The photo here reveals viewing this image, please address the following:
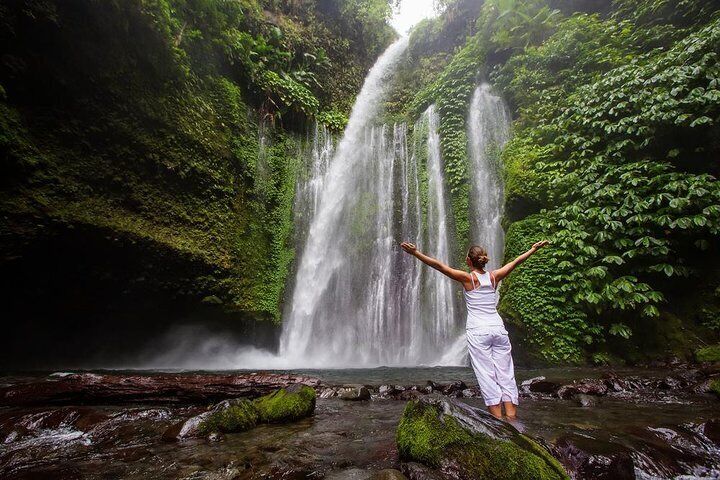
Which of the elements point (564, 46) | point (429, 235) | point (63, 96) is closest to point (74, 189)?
point (63, 96)

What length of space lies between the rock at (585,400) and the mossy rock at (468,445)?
246 cm

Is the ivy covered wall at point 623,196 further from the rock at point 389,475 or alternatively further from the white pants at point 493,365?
the rock at point 389,475

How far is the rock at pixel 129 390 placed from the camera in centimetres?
391

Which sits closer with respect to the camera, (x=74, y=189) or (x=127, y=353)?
(x=74, y=189)

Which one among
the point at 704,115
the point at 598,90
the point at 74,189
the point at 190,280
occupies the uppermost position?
the point at 598,90

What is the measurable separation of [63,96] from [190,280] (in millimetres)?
4709

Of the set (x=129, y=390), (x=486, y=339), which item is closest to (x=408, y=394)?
(x=486, y=339)

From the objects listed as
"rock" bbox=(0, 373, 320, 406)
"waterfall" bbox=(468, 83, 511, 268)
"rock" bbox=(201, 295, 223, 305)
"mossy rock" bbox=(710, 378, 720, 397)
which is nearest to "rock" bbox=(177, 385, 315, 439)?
"rock" bbox=(0, 373, 320, 406)

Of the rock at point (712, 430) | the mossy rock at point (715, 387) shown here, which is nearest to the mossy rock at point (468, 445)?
the rock at point (712, 430)

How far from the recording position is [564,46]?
33.8ft

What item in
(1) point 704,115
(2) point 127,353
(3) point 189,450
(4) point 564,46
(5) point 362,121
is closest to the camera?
(3) point 189,450

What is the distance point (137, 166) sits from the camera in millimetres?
7883

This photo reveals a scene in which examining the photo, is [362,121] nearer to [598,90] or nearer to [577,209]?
[598,90]

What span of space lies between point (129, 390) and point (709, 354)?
8.82 meters
